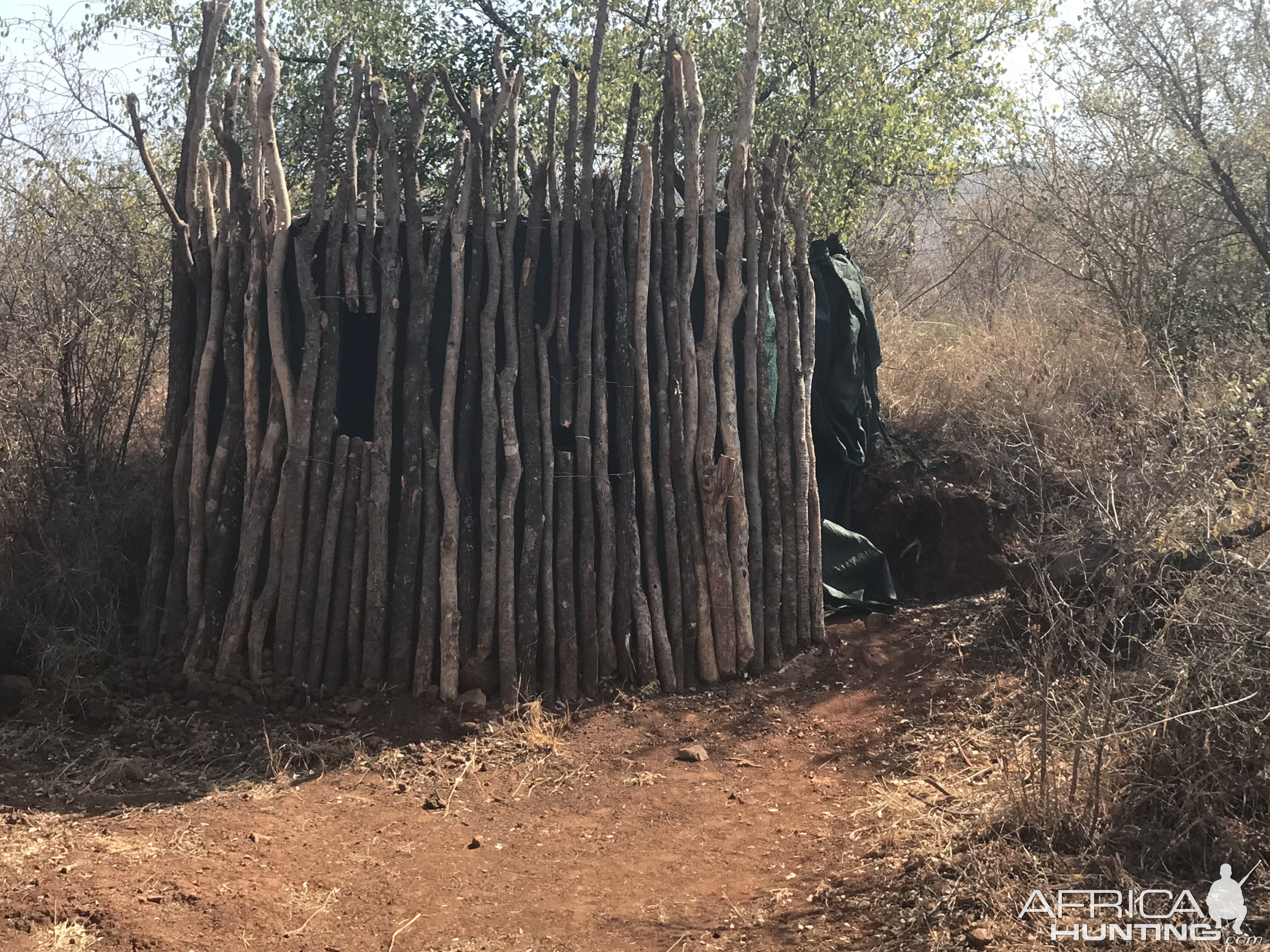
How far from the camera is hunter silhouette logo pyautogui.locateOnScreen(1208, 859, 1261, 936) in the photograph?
9.39ft

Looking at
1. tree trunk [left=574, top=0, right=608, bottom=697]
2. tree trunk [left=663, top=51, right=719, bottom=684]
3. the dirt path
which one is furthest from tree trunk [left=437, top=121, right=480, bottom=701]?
tree trunk [left=663, top=51, right=719, bottom=684]

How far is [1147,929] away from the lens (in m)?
2.88

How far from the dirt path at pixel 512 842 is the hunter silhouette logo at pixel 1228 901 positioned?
874 mm

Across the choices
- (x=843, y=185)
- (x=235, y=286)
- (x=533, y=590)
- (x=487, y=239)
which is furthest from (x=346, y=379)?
(x=843, y=185)

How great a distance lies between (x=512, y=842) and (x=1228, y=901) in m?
2.29

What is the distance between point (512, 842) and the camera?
12.8ft

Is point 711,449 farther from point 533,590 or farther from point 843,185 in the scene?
point 843,185

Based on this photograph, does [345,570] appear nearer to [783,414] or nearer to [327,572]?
[327,572]

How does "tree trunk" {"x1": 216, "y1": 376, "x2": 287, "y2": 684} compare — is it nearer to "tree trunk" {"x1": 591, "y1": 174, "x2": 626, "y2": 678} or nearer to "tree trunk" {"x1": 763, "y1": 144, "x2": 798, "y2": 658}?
"tree trunk" {"x1": 591, "y1": 174, "x2": 626, "y2": 678}

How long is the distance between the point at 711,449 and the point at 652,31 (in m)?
4.93

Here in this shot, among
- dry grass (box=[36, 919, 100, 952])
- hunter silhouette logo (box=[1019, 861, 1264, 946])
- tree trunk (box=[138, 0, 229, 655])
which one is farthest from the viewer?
tree trunk (box=[138, 0, 229, 655])

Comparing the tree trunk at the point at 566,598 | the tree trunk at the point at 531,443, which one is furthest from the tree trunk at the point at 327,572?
the tree trunk at the point at 566,598

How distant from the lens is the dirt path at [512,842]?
3221 millimetres

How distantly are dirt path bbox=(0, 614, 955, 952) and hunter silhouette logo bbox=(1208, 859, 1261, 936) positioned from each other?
0.87m
